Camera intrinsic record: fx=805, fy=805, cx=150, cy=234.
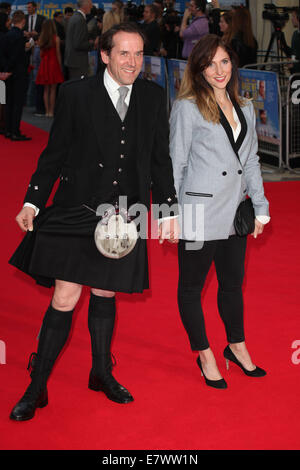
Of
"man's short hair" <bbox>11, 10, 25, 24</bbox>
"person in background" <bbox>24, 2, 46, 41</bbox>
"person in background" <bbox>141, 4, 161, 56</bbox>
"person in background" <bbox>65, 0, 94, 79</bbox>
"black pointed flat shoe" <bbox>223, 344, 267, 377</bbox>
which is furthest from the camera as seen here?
"person in background" <bbox>24, 2, 46, 41</bbox>

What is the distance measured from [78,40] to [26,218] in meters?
10.7

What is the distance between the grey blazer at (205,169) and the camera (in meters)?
3.64

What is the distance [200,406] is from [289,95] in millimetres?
6181

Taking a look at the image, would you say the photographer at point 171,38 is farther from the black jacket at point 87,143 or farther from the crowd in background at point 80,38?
the black jacket at point 87,143

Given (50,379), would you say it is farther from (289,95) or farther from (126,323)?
(289,95)

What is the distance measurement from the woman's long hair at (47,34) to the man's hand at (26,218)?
1107 cm

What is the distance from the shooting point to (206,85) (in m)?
3.66

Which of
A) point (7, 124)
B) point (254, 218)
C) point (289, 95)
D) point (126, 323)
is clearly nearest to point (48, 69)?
point (7, 124)

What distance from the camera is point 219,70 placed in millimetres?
3623

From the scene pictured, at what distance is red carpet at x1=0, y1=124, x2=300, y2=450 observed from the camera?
11.1 ft

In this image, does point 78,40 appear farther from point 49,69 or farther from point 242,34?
point 242,34

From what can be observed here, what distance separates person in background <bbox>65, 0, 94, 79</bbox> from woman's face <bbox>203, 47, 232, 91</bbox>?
1025 centimetres

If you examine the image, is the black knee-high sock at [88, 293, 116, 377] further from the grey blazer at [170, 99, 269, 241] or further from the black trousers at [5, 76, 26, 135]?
the black trousers at [5, 76, 26, 135]

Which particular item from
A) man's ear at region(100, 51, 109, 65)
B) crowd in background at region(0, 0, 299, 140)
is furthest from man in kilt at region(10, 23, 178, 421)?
crowd in background at region(0, 0, 299, 140)
